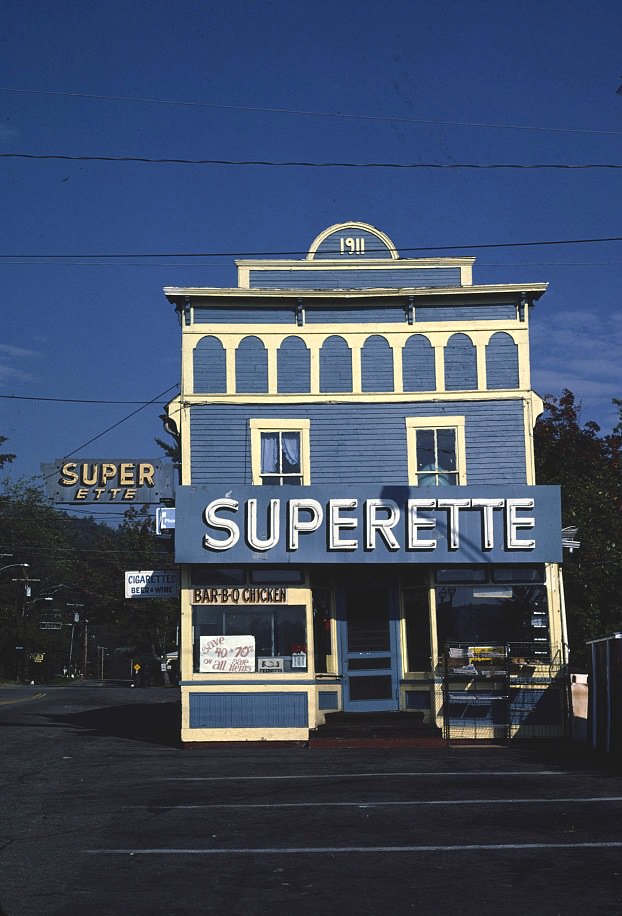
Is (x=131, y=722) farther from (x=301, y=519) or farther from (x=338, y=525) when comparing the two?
(x=338, y=525)

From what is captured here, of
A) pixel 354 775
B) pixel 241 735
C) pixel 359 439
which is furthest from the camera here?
pixel 359 439

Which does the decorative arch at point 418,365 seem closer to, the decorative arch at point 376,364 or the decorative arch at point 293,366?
the decorative arch at point 376,364

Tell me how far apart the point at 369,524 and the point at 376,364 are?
3.59 metres

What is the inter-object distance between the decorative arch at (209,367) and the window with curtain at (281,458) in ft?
4.62

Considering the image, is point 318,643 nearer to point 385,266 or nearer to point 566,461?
point 385,266

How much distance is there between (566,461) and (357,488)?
86.2 ft

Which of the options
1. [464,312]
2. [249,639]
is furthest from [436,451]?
[249,639]

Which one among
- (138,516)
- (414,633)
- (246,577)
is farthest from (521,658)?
(138,516)

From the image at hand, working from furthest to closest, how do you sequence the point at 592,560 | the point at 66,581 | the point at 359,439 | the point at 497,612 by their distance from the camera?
the point at 66,581 → the point at 592,560 → the point at 359,439 → the point at 497,612

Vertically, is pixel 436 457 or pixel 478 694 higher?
pixel 436 457

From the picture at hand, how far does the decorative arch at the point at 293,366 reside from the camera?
22594 millimetres

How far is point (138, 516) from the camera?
7738 centimetres

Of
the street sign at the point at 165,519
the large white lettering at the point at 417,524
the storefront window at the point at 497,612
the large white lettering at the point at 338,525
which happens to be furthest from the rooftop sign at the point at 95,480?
the storefront window at the point at 497,612

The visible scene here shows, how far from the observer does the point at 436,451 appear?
22.4 metres
